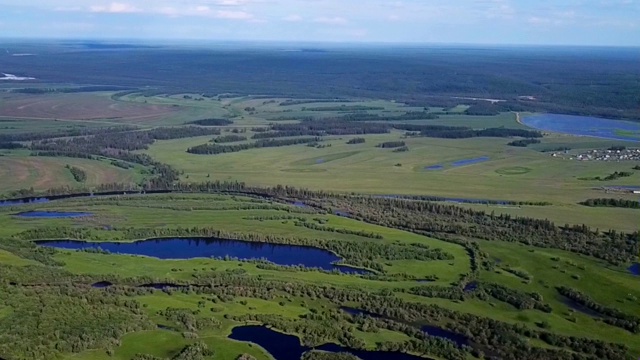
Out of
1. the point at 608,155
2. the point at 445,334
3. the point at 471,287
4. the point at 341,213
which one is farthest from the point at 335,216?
the point at 608,155

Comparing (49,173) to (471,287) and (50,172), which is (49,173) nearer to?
(50,172)

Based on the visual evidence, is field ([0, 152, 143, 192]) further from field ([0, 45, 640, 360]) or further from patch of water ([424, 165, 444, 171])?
patch of water ([424, 165, 444, 171])

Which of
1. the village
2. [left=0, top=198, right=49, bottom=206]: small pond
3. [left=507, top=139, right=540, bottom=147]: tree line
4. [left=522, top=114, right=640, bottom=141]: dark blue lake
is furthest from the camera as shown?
[left=522, top=114, right=640, bottom=141]: dark blue lake

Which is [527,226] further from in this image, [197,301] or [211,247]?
[197,301]

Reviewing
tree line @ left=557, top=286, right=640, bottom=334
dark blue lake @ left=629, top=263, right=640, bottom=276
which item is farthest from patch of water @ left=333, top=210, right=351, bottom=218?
dark blue lake @ left=629, top=263, right=640, bottom=276

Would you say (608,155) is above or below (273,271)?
above
